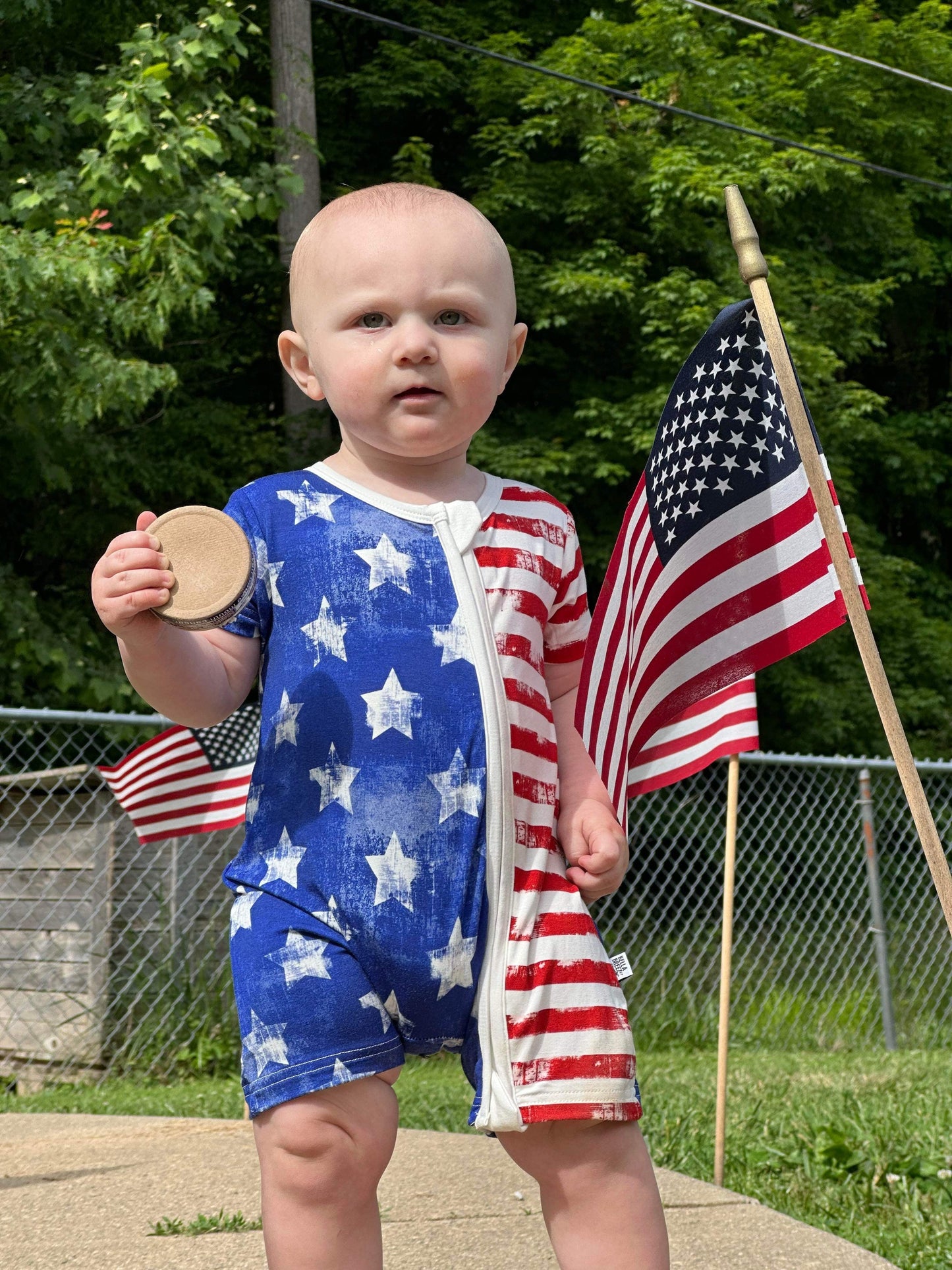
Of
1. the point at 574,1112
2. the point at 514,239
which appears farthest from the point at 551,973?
the point at 514,239

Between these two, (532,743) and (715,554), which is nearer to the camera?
(532,743)

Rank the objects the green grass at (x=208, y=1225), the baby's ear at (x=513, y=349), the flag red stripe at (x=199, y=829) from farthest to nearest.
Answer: the flag red stripe at (x=199, y=829)
the green grass at (x=208, y=1225)
the baby's ear at (x=513, y=349)

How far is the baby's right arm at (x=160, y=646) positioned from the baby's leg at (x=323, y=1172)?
513 millimetres

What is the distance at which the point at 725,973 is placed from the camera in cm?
384

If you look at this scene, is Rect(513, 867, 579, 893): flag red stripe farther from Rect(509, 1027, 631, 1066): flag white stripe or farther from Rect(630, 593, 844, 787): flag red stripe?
Rect(630, 593, 844, 787): flag red stripe

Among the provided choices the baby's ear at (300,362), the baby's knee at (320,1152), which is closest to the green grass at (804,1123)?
the baby's knee at (320,1152)

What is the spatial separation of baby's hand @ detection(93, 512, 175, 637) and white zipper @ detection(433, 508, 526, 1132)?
0.39 metres

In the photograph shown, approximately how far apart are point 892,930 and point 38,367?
6276 mm

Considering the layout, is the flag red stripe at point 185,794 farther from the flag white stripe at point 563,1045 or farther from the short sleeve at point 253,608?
the flag white stripe at point 563,1045

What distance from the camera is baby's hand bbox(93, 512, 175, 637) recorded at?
65.5 inches

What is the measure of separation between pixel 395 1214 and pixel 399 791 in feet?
5.04

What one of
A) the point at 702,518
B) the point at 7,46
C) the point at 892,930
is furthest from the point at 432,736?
the point at 7,46

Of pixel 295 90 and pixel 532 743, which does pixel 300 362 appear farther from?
pixel 295 90

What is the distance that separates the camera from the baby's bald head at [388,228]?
1.86 m
